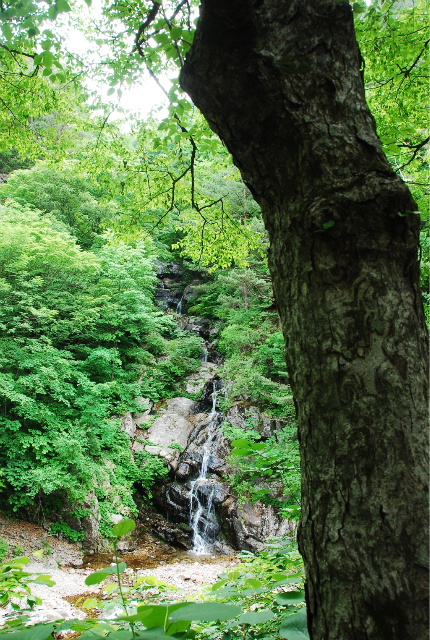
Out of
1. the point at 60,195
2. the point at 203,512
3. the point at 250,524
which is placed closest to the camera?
the point at 250,524

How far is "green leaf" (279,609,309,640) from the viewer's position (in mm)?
1033

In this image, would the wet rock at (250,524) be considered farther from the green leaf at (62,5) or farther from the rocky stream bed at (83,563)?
the green leaf at (62,5)

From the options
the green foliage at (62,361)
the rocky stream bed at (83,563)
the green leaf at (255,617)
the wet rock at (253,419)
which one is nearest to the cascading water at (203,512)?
the rocky stream bed at (83,563)

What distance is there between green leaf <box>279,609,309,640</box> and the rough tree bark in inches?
3.6

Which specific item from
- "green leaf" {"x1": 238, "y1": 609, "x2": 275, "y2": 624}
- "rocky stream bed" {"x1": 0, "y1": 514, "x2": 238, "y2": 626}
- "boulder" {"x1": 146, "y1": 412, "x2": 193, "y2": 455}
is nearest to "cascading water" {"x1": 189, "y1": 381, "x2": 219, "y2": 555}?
"rocky stream bed" {"x1": 0, "y1": 514, "x2": 238, "y2": 626}

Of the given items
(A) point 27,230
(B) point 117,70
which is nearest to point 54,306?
(A) point 27,230

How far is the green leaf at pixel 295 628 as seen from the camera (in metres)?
1.03

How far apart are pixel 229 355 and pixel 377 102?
996cm

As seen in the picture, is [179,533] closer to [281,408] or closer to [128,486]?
[128,486]

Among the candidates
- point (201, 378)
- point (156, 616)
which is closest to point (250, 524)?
point (201, 378)

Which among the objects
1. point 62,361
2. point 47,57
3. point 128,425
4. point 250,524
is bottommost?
point 250,524

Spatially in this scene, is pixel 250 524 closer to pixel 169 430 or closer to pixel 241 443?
pixel 169 430

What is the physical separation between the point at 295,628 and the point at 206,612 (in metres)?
0.42

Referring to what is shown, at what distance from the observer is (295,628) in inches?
42.5
